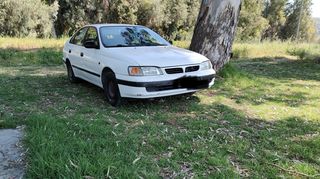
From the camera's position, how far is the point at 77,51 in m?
7.50

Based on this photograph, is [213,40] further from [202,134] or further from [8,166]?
[8,166]

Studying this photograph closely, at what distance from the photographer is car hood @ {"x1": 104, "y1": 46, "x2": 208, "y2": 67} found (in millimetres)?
5664

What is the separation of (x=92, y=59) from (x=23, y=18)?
1489 centimetres

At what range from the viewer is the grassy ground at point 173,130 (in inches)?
141

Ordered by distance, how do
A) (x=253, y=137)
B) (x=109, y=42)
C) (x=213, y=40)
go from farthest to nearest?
(x=213, y=40), (x=109, y=42), (x=253, y=137)

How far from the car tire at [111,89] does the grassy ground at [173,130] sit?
0.50ft

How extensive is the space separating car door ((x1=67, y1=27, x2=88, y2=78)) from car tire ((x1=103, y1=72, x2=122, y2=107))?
1328mm

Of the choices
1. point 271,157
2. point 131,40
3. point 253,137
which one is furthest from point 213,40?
point 271,157

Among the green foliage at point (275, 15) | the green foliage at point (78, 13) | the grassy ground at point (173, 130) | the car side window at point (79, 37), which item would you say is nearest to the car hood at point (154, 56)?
the grassy ground at point (173, 130)

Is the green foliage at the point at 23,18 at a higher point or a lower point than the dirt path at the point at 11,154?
higher

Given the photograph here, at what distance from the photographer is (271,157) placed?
3.97m

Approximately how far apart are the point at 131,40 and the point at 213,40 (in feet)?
7.20

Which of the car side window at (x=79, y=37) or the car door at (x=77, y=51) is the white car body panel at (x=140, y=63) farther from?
the car side window at (x=79, y=37)

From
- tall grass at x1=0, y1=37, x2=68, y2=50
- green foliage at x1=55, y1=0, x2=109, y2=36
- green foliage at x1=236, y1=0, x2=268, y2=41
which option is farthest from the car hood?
green foliage at x1=236, y1=0, x2=268, y2=41
